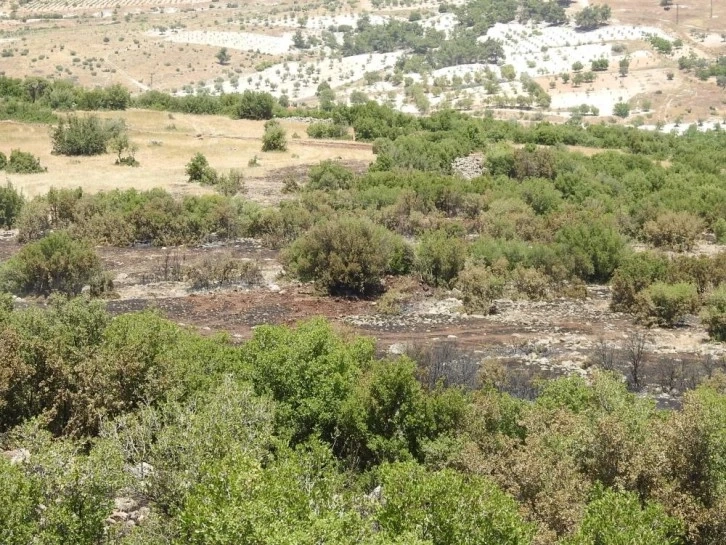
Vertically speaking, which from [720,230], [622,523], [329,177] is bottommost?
[720,230]

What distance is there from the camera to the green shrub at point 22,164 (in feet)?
111

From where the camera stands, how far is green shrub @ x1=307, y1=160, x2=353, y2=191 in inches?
1272

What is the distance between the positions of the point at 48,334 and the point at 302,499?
6.95 metres

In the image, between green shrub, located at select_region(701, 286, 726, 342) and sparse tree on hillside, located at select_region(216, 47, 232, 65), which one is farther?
sparse tree on hillside, located at select_region(216, 47, 232, 65)

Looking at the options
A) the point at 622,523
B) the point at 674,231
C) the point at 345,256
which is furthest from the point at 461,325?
the point at 622,523

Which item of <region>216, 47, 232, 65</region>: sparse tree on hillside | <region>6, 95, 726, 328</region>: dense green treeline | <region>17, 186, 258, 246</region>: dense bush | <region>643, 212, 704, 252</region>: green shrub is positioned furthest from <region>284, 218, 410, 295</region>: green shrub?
<region>216, 47, 232, 65</region>: sparse tree on hillside

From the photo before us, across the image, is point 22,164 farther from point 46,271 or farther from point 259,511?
point 259,511

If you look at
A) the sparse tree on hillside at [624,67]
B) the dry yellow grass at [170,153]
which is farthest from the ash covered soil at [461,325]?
the sparse tree on hillside at [624,67]

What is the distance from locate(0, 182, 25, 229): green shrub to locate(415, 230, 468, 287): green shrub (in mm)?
14514

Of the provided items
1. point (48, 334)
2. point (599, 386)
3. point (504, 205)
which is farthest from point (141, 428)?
point (504, 205)

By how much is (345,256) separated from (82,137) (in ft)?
66.3

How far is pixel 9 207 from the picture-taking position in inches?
1120

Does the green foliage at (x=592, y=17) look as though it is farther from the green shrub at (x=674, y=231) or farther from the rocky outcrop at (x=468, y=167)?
the green shrub at (x=674, y=231)

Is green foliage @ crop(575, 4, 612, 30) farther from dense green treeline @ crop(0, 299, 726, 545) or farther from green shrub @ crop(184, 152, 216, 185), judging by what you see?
dense green treeline @ crop(0, 299, 726, 545)
